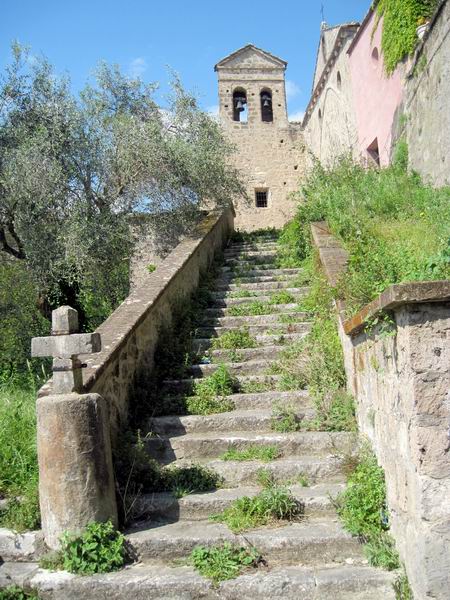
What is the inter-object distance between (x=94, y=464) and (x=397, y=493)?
205cm

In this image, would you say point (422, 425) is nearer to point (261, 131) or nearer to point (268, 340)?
point (268, 340)

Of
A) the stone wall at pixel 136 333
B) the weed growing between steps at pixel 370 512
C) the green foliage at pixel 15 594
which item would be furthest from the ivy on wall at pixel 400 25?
the green foliage at pixel 15 594

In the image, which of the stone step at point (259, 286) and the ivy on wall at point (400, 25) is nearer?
the stone step at point (259, 286)

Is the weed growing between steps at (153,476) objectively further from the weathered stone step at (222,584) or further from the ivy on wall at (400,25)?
the ivy on wall at (400,25)

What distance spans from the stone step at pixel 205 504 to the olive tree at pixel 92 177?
5.12 m

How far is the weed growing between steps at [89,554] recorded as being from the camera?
3471 mm

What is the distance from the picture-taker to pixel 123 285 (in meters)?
10.5

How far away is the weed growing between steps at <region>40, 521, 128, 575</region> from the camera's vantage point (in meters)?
3.47

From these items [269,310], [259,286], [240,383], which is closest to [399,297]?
[240,383]

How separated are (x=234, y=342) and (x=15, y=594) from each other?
3.67m

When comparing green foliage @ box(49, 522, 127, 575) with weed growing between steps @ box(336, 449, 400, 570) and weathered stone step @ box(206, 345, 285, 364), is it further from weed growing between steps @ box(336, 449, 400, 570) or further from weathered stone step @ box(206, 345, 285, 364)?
weathered stone step @ box(206, 345, 285, 364)

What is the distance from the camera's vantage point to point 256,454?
14.9ft

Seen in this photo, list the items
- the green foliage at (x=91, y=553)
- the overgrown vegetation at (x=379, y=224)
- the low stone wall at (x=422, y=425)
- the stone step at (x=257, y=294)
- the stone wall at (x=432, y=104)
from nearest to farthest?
the low stone wall at (x=422, y=425)
the green foliage at (x=91, y=553)
the overgrown vegetation at (x=379, y=224)
the stone step at (x=257, y=294)
the stone wall at (x=432, y=104)

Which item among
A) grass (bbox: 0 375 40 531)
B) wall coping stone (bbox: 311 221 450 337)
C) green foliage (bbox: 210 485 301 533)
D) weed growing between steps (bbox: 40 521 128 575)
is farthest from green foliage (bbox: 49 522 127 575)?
wall coping stone (bbox: 311 221 450 337)
